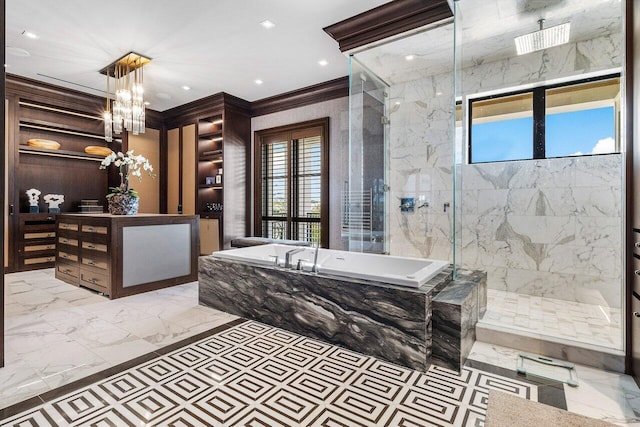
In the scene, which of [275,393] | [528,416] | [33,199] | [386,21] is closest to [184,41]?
[386,21]

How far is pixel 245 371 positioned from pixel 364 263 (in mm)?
1552

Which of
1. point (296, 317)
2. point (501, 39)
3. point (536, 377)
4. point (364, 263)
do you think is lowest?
point (536, 377)

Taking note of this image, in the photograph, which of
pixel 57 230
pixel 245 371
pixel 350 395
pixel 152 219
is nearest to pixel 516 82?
pixel 350 395

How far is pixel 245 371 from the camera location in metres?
2.06

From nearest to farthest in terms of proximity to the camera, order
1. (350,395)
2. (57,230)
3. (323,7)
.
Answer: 1. (350,395)
2. (323,7)
3. (57,230)

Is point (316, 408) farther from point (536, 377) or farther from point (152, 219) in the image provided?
point (152, 219)

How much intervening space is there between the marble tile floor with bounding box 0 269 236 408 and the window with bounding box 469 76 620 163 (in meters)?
3.49

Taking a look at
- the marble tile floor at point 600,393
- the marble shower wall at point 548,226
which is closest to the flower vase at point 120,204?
the marble tile floor at point 600,393

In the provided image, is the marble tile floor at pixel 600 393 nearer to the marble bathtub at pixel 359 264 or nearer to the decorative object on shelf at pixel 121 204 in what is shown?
the marble bathtub at pixel 359 264

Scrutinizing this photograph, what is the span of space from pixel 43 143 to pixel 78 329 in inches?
145

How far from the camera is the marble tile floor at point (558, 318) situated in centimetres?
234

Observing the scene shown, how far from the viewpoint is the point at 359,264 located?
324cm

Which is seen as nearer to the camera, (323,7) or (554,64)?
(323,7)

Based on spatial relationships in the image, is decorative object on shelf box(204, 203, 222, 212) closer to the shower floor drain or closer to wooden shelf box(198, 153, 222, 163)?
wooden shelf box(198, 153, 222, 163)
